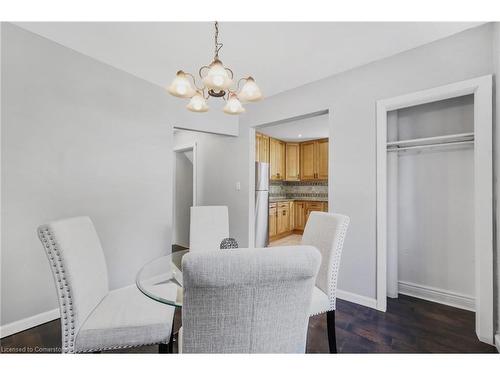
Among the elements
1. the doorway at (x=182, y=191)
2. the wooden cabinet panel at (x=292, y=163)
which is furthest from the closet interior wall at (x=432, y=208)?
the doorway at (x=182, y=191)

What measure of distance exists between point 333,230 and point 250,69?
190cm

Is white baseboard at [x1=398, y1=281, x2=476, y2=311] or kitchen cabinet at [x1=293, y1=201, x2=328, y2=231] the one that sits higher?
kitchen cabinet at [x1=293, y1=201, x2=328, y2=231]

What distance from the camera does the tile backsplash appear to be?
586 centimetres

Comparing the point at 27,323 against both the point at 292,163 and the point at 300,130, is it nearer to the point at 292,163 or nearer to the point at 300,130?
the point at 300,130

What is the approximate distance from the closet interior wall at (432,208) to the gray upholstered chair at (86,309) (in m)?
2.43

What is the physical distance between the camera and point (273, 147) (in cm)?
546

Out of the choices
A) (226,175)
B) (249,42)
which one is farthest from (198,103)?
(226,175)

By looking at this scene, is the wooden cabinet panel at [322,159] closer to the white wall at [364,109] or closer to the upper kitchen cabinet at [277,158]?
the upper kitchen cabinet at [277,158]

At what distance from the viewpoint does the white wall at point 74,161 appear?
6.04ft

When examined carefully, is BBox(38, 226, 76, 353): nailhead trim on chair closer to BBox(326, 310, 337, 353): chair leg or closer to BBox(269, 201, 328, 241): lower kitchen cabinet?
BBox(326, 310, 337, 353): chair leg

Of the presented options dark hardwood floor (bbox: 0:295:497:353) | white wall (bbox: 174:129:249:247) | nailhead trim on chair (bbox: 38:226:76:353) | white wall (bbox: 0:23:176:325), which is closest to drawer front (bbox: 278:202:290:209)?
white wall (bbox: 174:129:249:247)

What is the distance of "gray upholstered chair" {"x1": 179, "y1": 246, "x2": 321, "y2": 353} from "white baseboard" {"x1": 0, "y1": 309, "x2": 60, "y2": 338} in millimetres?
1995

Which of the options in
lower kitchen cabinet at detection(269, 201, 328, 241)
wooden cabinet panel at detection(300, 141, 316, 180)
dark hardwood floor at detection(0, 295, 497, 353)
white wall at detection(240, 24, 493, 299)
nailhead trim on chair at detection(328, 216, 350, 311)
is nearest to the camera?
nailhead trim on chair at detection(328, 216, 350, 311)
